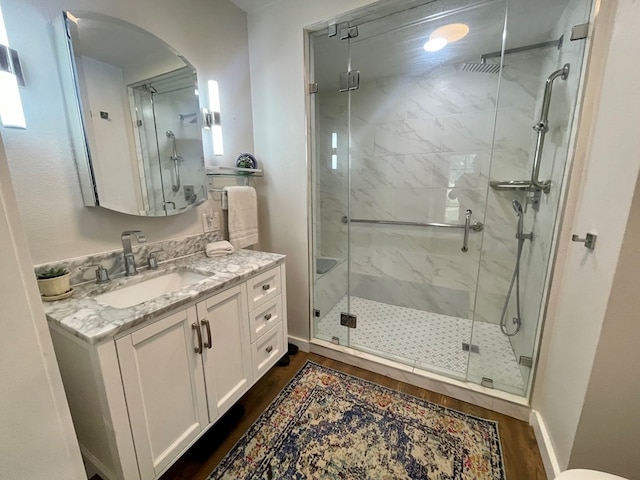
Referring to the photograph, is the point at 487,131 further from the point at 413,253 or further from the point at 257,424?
the point at 257,424

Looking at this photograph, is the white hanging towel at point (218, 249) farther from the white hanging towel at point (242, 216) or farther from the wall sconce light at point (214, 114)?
the wall sconce light at point (214, 114)

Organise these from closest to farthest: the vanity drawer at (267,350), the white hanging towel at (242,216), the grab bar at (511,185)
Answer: the vanity drawer at (267,350) < the white hanging towel at (242,216) < the grab bar at (511,185)

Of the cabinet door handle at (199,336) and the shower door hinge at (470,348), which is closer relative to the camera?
the cabinet door handle at (199,336)

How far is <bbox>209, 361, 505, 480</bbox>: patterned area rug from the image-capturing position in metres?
1.22

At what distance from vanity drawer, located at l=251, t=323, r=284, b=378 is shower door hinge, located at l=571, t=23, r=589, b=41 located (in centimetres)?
211

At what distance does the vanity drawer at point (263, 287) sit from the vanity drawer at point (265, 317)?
0.04m

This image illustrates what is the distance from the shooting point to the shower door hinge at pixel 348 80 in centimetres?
195

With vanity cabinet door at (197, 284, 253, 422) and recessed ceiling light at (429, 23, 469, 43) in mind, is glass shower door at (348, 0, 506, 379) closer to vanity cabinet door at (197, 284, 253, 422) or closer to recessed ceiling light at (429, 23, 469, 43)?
recessed ceiling light at (429, 23, 469, 43)

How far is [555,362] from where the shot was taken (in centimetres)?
130

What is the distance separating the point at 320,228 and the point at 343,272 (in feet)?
1.92

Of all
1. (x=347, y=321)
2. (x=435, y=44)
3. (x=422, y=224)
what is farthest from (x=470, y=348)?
(x=435, y=44)

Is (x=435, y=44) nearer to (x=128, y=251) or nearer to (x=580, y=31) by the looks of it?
(x=580, y=31)

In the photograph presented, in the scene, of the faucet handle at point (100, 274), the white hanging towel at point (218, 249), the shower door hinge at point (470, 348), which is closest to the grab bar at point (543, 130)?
the shower door hinge at point (470, 348)

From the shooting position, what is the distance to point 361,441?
1.36 m
